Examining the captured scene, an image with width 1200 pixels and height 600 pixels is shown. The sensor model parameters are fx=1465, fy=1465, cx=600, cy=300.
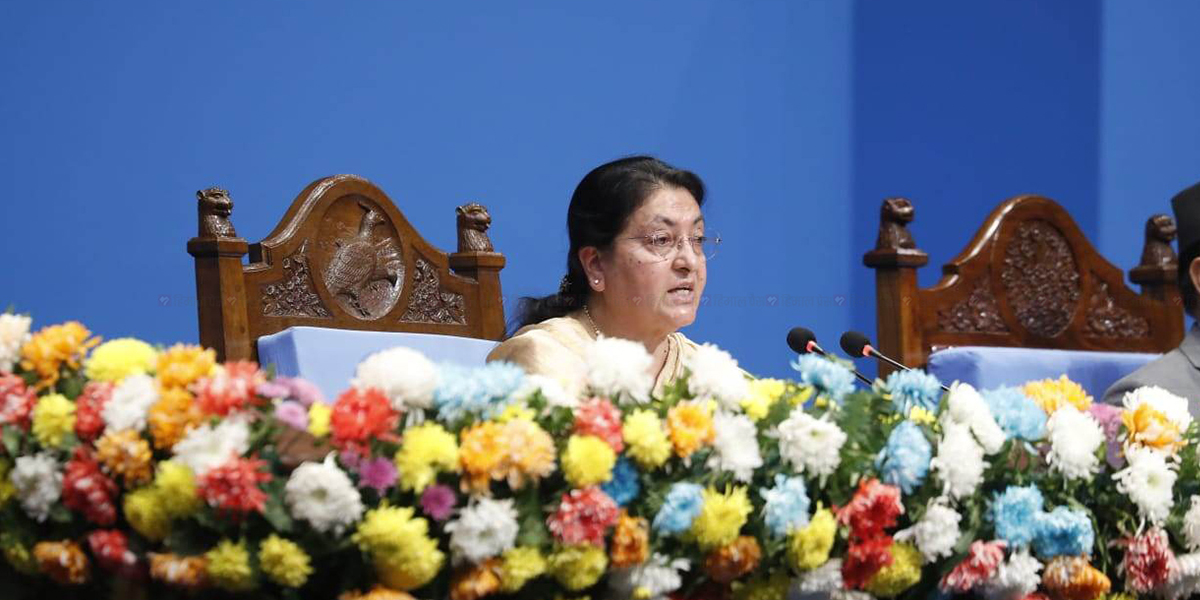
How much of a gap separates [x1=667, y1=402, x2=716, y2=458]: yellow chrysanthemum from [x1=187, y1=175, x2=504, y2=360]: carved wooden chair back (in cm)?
107

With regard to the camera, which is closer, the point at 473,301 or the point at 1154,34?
the point at 473,301

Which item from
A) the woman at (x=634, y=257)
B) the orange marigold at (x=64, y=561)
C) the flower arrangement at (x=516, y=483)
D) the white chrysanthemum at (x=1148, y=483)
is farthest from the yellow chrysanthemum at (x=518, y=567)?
the woman at (x=634, y=257)

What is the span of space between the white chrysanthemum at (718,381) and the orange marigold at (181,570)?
47 centimetres

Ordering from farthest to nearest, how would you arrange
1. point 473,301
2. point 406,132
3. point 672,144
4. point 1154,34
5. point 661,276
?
point 1154,34 → point 672,144 → point 406,132 → point 473,301 → point 661,276

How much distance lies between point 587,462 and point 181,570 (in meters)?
0.33

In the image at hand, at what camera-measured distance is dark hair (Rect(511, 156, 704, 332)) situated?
238 centimetres

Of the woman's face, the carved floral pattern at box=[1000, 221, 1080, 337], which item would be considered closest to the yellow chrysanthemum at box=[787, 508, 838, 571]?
the woman's face

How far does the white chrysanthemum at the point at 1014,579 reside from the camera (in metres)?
1.44

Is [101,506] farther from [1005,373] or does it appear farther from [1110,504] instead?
[1005,373]

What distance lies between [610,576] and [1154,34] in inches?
138

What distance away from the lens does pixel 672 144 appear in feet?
10.9

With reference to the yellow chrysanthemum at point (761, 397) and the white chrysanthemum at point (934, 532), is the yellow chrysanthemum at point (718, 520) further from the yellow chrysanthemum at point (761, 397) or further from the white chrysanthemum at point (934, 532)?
the white chrysanthemum at point (934, 532)

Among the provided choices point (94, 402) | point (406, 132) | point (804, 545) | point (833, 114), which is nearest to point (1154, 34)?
point (833, 114)

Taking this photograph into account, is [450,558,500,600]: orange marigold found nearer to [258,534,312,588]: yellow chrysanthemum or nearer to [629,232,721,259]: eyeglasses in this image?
[258,534,312,588]: yellow chrysanthemum
